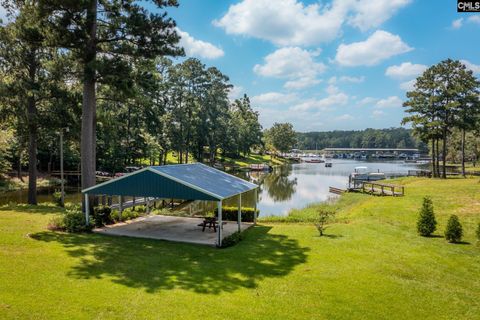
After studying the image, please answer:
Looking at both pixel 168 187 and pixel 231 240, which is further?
pixel 168 187

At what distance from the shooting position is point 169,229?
16.7 m

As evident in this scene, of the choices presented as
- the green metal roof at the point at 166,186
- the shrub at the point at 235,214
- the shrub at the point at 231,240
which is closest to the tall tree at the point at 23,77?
the green metal roof at the point at 166,186

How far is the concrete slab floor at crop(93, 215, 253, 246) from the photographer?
49.2 ft

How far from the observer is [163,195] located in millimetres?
14555

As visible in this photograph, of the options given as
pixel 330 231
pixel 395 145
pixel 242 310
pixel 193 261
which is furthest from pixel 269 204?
pixel 395 145

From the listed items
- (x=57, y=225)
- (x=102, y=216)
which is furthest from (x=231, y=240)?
(x=57, y=225)

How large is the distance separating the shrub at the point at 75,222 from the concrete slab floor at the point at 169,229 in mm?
520

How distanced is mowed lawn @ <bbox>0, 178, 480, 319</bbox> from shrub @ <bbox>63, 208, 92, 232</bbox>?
0.75 m

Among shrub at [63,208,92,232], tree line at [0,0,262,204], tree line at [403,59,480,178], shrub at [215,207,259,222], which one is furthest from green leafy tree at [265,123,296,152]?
shrub at [63,208,92,232]

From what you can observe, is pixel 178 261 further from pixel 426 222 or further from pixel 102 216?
pixel 426 222

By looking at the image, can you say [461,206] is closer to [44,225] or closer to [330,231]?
[330,231]

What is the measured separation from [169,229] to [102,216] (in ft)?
11.1

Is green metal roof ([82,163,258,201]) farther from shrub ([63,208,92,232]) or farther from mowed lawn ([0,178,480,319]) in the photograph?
mowed lawn ([0,178,480,319])

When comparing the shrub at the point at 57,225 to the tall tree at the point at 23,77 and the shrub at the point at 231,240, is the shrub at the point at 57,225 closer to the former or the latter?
the shrub at the point at 231,240
